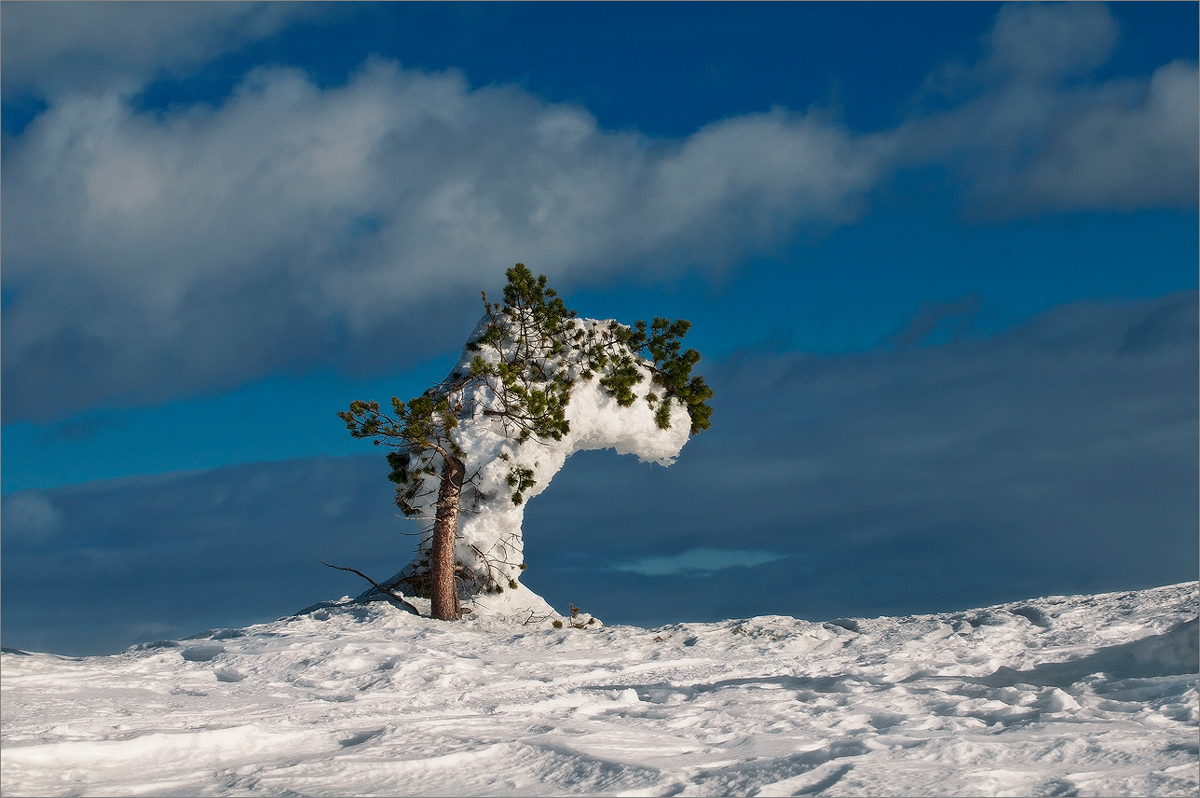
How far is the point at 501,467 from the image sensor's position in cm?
1466

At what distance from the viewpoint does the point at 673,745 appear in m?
6.90

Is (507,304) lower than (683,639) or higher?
higher

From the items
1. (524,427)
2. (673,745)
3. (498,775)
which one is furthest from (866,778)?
(524,427)

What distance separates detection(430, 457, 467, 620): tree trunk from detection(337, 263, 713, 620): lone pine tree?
2cm

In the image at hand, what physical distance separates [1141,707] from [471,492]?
9620mm

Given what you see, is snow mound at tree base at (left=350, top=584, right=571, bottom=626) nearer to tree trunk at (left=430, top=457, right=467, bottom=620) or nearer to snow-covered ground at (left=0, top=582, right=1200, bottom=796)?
tree trunk at (left=430, top=457, right=467, bottom=620)

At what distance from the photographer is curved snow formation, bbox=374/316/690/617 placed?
14.7 meters

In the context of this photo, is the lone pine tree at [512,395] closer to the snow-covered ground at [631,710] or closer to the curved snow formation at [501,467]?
the curved snow formation at [501,467]

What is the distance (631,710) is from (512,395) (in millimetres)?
7153

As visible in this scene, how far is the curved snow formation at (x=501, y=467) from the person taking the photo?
48.3ft

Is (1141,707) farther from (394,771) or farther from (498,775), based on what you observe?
(394,771)

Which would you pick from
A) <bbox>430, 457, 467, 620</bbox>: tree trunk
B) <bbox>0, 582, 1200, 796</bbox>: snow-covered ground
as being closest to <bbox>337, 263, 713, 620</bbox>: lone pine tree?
<bbox>430, 457, 467, 620</bbox>: tree trunk

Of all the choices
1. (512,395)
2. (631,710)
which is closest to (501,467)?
(512,395)

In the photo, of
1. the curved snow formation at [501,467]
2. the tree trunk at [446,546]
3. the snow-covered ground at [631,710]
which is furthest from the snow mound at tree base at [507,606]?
the snow-covered ground at [631,710]
